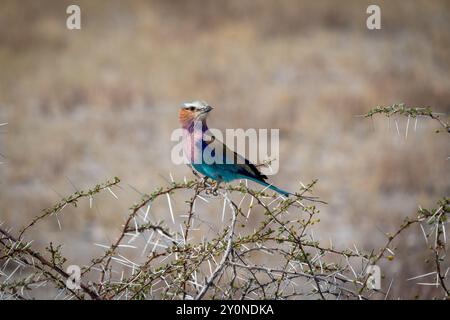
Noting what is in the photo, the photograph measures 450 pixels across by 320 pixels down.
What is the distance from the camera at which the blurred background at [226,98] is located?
406 inches

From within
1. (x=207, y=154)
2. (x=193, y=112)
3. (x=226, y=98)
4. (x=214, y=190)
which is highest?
(x=193, y=112)

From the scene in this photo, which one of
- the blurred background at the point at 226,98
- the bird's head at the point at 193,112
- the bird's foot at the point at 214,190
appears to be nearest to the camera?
the bird's foot at the point at 214,190

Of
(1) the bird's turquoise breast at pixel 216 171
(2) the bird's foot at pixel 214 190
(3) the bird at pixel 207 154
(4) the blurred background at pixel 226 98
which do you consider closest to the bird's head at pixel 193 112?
(3) the bird at pixel 207 154

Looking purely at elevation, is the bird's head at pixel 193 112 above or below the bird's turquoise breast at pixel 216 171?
above

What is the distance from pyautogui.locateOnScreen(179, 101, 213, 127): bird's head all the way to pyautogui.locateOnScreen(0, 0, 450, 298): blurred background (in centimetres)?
288

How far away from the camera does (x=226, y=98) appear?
46.4ft

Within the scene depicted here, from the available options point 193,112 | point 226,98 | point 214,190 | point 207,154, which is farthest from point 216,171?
point 226,98

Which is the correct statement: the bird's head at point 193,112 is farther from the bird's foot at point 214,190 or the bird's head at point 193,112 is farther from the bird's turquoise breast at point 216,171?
the bird's foot at point 214,190

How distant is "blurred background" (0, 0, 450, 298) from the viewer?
33.9 feet

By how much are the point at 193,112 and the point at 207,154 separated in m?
0.36

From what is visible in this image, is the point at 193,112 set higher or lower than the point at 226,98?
higher

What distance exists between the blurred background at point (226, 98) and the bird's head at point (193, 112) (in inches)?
113

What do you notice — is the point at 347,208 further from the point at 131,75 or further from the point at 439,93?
the point at 131,75

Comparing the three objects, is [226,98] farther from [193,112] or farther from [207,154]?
[207,154]
